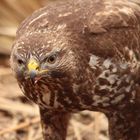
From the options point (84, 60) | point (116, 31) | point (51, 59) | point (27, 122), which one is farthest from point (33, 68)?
point (27, 122)

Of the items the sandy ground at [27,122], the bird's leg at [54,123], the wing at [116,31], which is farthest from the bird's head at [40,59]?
the sandy ground at [27,122]

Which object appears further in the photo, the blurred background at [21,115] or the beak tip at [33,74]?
the blurred background at [21,115]

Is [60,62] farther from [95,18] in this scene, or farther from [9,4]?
[9,4]

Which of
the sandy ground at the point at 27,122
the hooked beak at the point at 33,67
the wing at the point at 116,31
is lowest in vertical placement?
the sandy ground at the point at 27,122

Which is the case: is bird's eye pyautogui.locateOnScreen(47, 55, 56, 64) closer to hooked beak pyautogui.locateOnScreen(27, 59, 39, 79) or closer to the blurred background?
hooked beak pyautogui.locateOnScreen(27, 59, 39, 79)

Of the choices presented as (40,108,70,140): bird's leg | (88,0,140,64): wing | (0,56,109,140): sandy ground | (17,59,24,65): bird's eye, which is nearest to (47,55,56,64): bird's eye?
(17,59,24,65): bird's eye

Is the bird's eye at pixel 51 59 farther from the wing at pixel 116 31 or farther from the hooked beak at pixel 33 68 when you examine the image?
the wing at pixel 116 31

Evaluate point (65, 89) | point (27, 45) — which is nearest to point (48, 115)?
point (65, 89)
